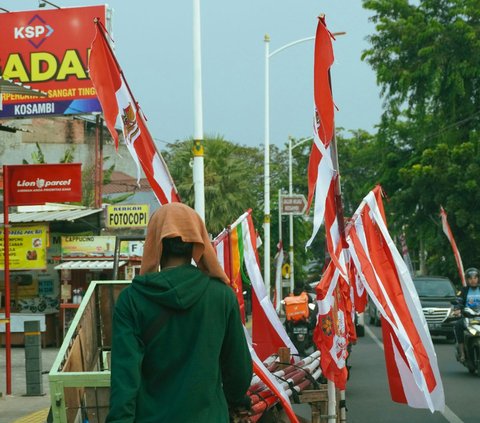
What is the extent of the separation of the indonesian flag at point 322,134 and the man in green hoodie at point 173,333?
3633mm

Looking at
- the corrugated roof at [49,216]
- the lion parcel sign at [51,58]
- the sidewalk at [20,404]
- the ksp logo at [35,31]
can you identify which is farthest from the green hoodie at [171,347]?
the ksp logo at [35,31]

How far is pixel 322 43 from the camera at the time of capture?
7977 mm

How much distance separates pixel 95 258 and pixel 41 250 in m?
1.62

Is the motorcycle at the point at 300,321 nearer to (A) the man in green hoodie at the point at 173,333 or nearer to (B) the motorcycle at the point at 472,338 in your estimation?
(B) the motorcycle at the point at 472,338

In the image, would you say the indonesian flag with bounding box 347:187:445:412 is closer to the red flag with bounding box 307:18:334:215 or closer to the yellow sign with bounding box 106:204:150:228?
the red flag with bounding box 307:18:334:215

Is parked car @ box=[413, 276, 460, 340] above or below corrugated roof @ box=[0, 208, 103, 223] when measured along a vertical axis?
below

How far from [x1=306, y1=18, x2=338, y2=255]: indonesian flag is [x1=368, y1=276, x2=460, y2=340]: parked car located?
706 inches

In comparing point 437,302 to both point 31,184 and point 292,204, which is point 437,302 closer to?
point 31,184

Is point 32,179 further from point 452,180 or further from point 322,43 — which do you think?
point 452,180

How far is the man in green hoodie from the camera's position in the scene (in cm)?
414

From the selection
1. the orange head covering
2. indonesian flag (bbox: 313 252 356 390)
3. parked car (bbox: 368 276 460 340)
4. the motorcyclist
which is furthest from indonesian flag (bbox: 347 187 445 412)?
parked car (bbox: 368 276 460 340)

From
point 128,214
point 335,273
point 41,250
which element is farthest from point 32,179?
point 128,214

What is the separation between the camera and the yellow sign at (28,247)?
2570 centimetres

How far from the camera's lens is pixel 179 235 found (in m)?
4.29
